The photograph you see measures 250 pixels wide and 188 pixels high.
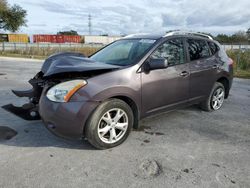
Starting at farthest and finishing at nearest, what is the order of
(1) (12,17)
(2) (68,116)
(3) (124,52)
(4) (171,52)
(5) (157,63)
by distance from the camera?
(1) (12,17)
(3) (124,52)
(4) (171,52)
(5) (157,63)
(2) (68,116)

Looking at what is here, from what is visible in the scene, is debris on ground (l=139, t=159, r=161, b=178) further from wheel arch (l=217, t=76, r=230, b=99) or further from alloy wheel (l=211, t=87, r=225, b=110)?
wheel arch (l=217, t=76, r=230, b=99)

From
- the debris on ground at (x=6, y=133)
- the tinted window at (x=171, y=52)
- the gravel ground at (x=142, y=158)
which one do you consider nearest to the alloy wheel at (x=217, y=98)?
the gravel ground at (x=142, y=158)

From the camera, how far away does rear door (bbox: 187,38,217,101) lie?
172 inches

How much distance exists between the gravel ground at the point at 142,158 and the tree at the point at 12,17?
4472 centimetres

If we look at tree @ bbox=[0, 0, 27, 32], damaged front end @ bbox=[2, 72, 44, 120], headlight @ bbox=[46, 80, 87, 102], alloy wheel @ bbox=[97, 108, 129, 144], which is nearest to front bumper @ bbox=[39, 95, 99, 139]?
headlight @ bbox=[46, 80, 87, 102]

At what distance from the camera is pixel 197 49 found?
4.57 metres

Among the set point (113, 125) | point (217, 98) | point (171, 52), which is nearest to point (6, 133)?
point (113, 125)

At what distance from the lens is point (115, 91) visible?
321 centimetres

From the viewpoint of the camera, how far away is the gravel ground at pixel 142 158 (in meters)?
2.62

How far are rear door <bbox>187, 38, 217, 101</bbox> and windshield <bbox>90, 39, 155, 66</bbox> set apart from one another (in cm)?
99

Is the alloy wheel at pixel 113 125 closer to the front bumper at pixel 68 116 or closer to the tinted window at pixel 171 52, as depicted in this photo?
the front bumper at pixel 68 116

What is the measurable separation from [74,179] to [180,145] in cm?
168

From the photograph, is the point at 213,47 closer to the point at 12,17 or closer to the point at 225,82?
the point at 225,82

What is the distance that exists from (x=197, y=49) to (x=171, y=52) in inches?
31.9
